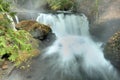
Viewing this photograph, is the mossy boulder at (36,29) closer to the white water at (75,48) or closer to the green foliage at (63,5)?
the white water at (75,48)

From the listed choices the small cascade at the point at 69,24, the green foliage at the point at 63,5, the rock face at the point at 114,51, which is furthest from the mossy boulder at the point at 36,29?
the green foliage at the point at 63,5

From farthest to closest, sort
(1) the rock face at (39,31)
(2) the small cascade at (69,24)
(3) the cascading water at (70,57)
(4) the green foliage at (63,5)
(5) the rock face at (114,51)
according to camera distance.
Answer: (4) the green foliage at (63,5)
(2) the small cascade at (69,24)
(1) the rock face at (39,31)
(5) the rock face at (114,51)
(3) the cascading water at (70,57)

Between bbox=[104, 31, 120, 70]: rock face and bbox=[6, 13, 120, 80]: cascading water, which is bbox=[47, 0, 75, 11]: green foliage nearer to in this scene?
bbox=[6, 13, 120, 80]: cascading water

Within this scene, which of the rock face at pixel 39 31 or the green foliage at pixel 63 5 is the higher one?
the green foliage at pixel 63 5

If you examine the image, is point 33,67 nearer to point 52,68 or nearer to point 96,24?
point 52,68

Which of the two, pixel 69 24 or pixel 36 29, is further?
pixel 69 24

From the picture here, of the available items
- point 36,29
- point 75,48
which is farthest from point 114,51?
point 36,29

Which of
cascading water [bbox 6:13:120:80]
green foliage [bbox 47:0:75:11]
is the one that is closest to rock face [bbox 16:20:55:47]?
cascading water [bbox 6:13:120:80]

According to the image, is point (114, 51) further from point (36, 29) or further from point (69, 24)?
point (69, 24)

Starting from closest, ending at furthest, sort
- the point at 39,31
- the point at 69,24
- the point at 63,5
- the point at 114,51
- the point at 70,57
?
the point at 114,51, the point at 70,57, the point at 39,31, the point at 69,24, the point at 63,5

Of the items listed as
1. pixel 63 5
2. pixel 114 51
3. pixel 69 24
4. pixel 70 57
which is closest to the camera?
pixel 114 51

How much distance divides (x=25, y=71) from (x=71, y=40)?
4513mm

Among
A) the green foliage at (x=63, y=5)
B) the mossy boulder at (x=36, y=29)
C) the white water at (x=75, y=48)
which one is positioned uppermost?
the green foliage at (x=63, y=5)

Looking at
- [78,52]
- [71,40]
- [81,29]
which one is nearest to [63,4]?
[81,29]
